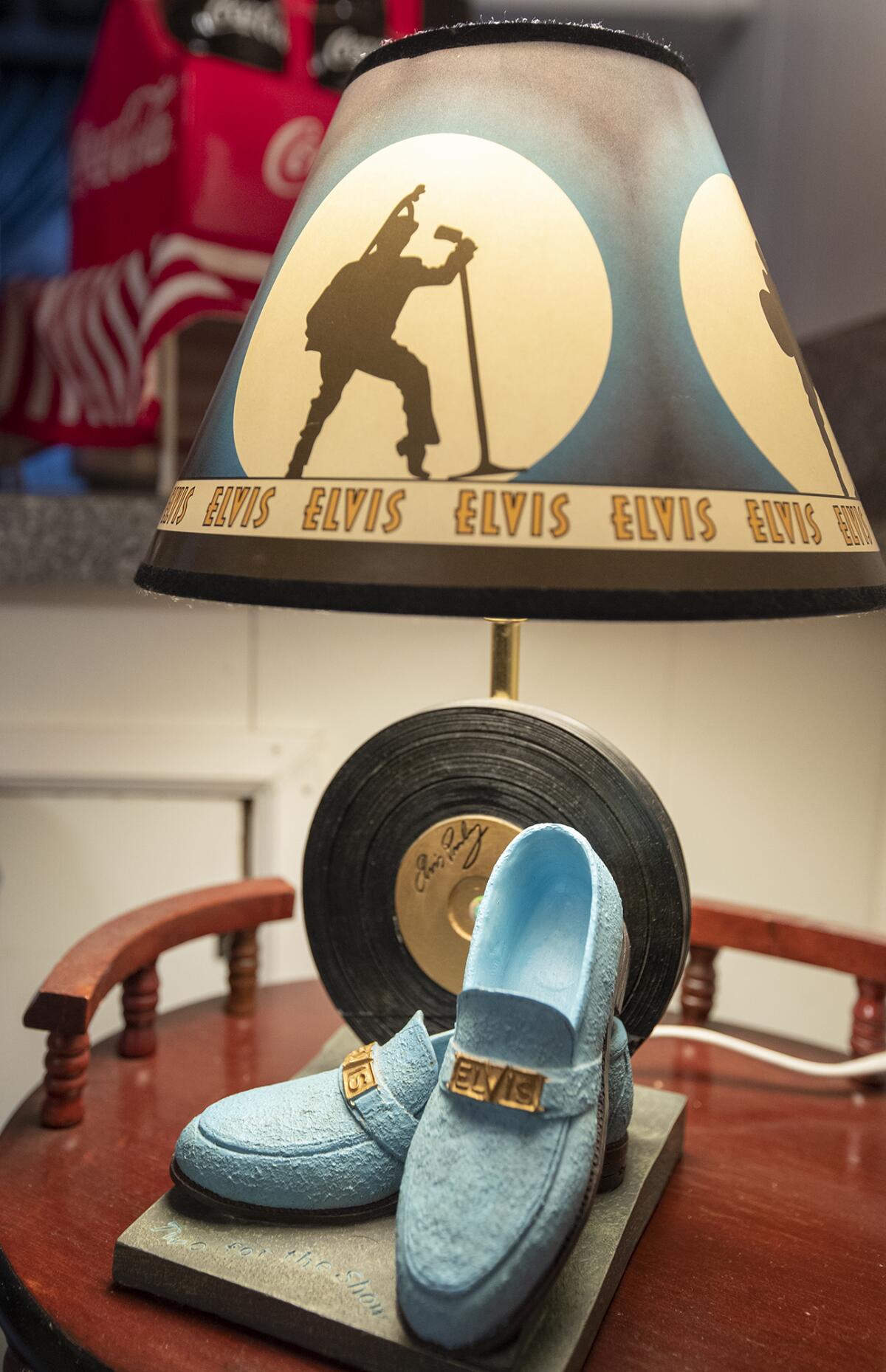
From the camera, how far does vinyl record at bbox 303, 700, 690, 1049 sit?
60cm

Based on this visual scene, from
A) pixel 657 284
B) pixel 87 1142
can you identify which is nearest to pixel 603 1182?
pixel 87 1142

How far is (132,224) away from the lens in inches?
47.3

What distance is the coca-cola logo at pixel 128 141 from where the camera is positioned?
1.12 m

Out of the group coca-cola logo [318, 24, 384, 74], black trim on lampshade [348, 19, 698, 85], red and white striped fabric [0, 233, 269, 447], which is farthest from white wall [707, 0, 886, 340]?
black trim on lampshade [348, 19, 698, 85]

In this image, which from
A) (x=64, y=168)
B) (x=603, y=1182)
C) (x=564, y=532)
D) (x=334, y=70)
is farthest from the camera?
(x=64, y=168)

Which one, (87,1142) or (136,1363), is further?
(87,1142)

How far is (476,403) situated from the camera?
42 centimetres

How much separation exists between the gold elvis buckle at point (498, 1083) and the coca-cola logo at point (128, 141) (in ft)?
3.22

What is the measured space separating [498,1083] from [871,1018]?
459 millimetres

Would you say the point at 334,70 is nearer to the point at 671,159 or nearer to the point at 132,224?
the point at 132,224

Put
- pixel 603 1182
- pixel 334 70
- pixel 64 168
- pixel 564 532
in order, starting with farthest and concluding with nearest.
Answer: pixel 64 168 < pixel 334 70 < pixel 603 1182 < pixel 564 532

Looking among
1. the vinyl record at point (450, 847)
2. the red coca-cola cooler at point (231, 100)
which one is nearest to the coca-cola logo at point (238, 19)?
the red coca-cola cooler at point (231, 100)

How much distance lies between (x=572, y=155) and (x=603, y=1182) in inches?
19.1

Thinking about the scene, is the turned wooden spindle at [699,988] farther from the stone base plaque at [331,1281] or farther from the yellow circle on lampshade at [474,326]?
the yellow circle on lampshade at [474,326]
